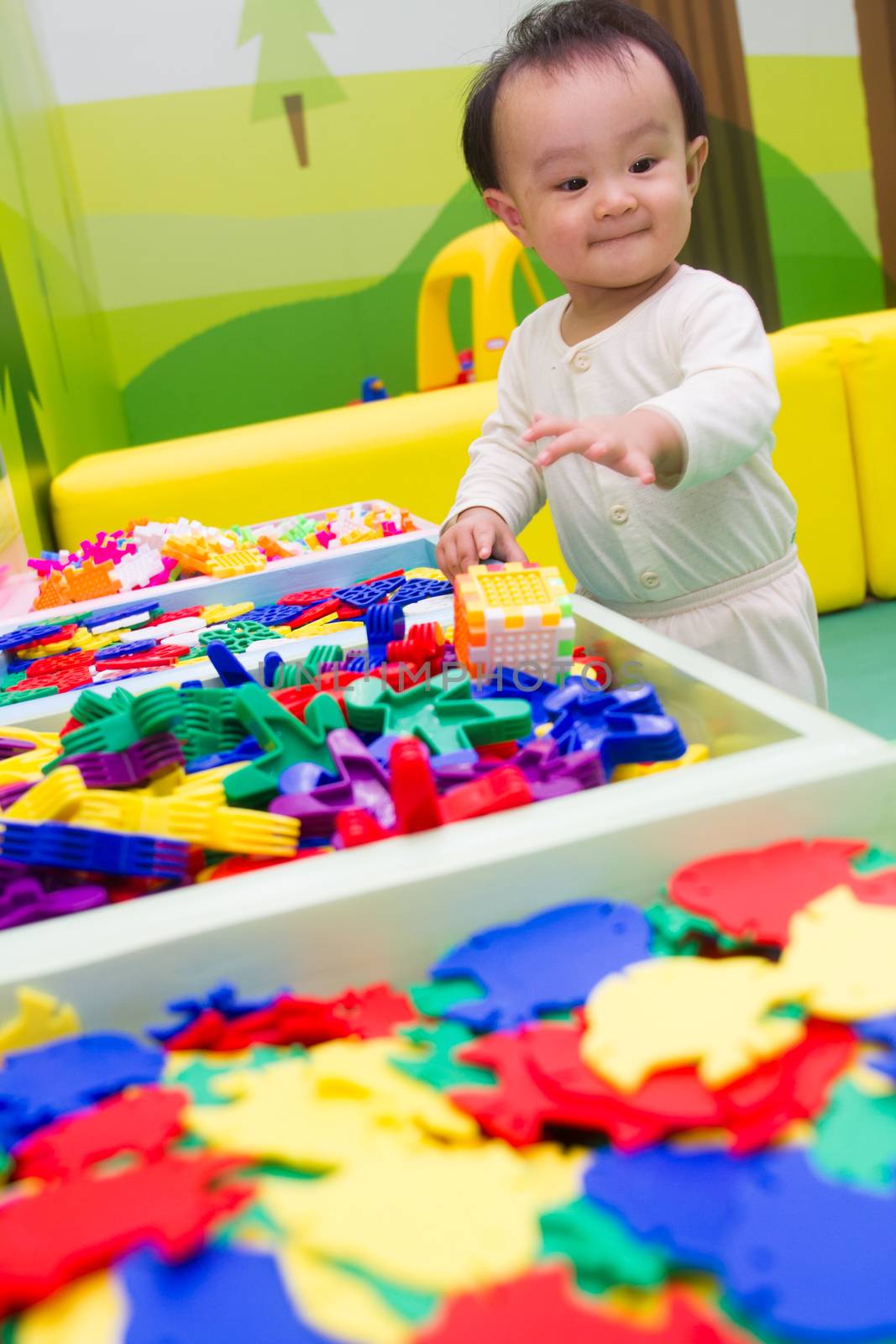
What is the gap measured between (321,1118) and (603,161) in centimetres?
79

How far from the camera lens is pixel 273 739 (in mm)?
607

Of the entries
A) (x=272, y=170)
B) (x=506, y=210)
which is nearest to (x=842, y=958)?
(x=506, y=210)

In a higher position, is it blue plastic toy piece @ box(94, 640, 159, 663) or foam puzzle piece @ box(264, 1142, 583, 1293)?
blue plastic toy piece @ box(94, 640, 159, 663)

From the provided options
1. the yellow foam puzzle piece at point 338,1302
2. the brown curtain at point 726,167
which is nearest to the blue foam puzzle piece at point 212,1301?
the yellow foam puzzle piece at point 338,1302

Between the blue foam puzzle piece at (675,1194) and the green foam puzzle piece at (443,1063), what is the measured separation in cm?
5

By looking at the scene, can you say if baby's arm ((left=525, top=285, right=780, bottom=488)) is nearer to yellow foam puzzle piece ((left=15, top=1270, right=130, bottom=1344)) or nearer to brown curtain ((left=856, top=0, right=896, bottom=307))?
yellow foam puzzle piece ((left=15, top=1270, right=130, bottom=1344))

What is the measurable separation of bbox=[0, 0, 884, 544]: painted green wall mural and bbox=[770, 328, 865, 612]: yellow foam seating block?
59.1 inches

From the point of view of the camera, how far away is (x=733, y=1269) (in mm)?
274

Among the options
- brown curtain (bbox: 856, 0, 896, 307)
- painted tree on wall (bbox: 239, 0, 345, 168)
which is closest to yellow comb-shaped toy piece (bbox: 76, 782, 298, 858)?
painted tree on wall (bbox: 239, 0, 345, 168)

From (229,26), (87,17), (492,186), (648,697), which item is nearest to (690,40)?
(229,26)

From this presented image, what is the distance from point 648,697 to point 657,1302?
36cm

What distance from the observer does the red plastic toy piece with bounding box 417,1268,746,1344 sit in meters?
0.26

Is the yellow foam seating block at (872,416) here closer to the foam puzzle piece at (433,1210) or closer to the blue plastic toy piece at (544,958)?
the blue plastic toy piece at (544,958)

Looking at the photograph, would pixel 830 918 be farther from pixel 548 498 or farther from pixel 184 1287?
pixel 548 498
